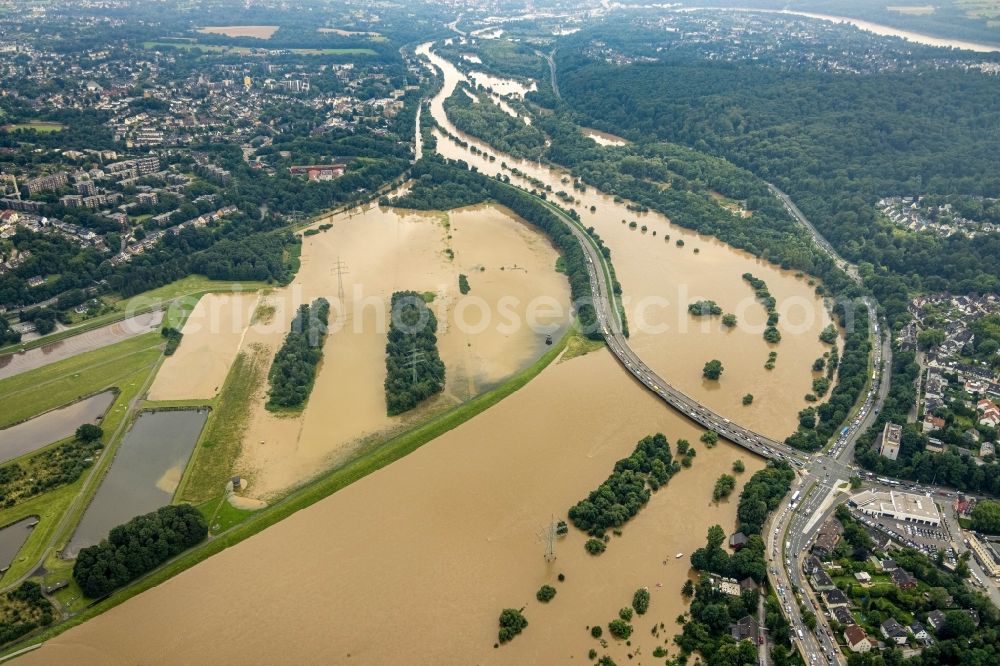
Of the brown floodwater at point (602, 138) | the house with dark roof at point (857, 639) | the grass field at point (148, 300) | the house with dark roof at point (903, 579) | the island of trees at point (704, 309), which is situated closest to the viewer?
the house with dark roof at point (857, 639)

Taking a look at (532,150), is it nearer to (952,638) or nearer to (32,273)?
(32,273)

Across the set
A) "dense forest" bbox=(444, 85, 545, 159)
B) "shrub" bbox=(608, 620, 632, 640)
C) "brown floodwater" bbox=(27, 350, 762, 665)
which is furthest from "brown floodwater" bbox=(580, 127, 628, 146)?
"shrub" bbox=(608, 620, 632, 640)

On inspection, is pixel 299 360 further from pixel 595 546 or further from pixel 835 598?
pixel 835 598

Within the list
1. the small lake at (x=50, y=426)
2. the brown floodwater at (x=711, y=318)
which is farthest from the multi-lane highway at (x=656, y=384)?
the small lake at (x=50, y=426)

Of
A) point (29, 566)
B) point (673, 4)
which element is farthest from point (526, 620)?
point (673, 4)

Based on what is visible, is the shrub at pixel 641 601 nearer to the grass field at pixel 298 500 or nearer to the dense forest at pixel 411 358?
the grass field at pixel 298 500

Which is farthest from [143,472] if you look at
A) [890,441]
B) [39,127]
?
[39,127]
